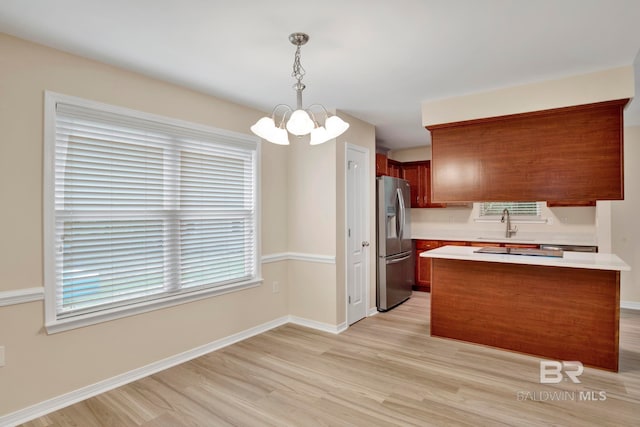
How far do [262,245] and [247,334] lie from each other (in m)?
0.97

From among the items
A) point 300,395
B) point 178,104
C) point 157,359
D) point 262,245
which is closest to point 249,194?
point 262,245

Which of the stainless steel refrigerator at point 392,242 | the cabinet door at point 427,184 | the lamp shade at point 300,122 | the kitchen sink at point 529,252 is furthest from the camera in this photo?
the cabinet door at point 427,184

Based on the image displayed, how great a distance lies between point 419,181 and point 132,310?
15.8ft

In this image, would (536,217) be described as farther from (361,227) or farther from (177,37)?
(177,37)

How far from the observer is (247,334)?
3.81m

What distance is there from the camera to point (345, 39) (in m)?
2.36

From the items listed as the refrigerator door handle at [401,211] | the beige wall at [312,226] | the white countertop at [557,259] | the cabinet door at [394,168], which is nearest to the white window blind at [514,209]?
the cabinet door at [394,168]

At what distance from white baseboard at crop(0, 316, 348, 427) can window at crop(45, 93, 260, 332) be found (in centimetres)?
49

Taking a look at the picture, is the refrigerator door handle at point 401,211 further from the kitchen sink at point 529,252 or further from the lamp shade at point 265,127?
the lamp shade at point 265,127

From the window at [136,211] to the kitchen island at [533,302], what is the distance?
2130mm

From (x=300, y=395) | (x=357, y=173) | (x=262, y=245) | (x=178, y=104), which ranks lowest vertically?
(x=300, y=395)

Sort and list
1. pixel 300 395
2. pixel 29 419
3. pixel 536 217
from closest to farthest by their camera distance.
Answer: pixel 29 419, pixel 300 395, pixel 536 217

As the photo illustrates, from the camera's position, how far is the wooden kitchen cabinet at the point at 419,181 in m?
6.08

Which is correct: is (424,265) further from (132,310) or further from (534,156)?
(132,310)
